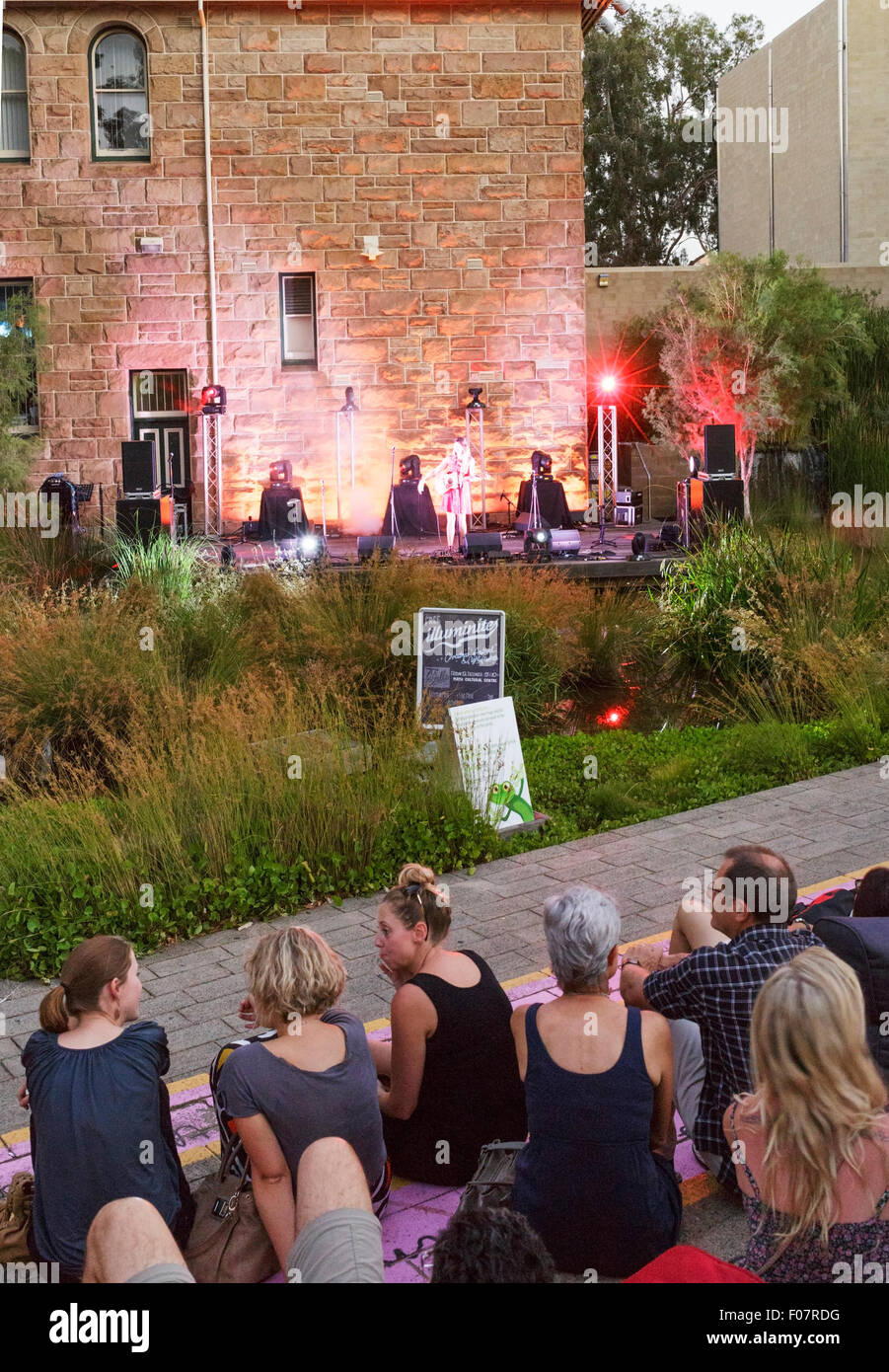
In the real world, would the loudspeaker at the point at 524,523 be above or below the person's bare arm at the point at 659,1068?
above

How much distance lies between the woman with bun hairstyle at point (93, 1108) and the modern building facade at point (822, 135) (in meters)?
24.2

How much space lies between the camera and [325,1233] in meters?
2.89

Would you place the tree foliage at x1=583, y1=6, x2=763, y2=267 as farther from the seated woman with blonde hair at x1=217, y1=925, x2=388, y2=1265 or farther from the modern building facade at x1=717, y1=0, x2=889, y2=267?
the seated woman with blonde hair at x1=217, y1=925, x2=388, y2=1265

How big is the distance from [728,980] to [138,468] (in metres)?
13.7

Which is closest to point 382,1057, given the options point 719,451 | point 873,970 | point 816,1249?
point 873,970

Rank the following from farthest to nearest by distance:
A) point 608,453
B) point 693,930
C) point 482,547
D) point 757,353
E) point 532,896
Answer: point 608,453 < point 757,353 < point 482,547 < point 532,896 < point 693,930

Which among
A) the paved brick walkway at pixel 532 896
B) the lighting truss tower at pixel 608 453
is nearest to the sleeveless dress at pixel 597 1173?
the paved brick walkway at pixel 532 896

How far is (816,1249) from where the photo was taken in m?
2.74

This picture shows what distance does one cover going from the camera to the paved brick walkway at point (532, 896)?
16.2ft

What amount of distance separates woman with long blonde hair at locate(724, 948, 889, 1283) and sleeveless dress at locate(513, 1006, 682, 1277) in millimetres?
447

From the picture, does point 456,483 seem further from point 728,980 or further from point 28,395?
point 728,980

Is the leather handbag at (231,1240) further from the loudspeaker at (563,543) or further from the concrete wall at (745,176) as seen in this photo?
the concrete wall at (745,176)

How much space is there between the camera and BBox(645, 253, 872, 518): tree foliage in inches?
840

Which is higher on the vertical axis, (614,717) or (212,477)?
(212,477)
